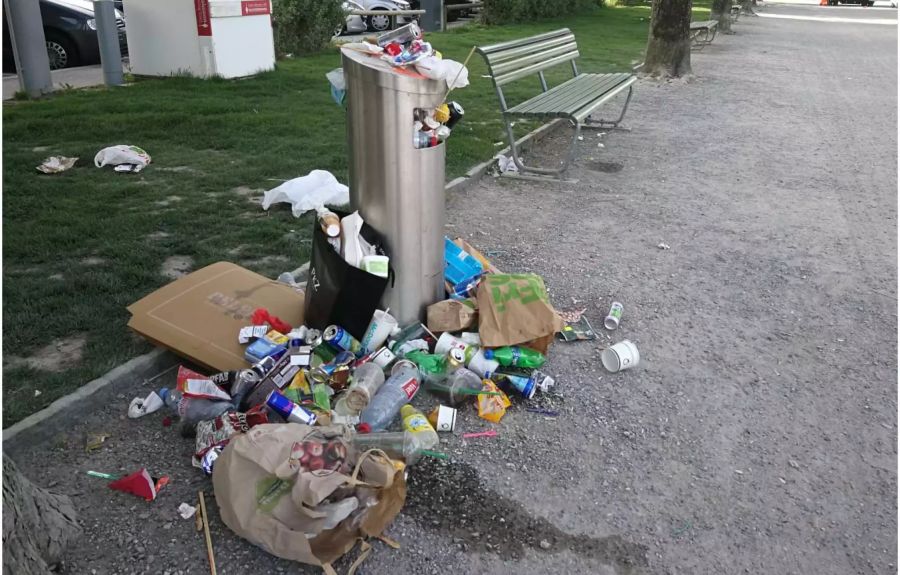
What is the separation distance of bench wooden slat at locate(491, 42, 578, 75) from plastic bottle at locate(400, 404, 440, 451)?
382 cm

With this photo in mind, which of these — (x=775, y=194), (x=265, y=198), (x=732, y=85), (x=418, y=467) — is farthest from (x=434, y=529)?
(x=732, y=85)

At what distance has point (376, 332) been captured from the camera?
3096mm

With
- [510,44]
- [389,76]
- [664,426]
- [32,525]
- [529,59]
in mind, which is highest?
[389,76]

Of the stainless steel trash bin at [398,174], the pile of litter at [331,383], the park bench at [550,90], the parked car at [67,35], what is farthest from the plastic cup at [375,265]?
the parked car at [67,35]

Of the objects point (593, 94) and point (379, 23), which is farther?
point (379, 23)

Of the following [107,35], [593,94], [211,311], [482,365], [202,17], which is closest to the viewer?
[482,365]

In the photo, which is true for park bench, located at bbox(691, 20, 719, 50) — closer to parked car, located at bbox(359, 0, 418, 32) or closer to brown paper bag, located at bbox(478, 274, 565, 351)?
parked car, located at bbox(359, 0, 418, 32)

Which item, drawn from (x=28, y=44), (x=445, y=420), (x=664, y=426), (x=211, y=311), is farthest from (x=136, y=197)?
(x=28, y=44)

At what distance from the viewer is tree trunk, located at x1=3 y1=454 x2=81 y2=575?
184 centimetres

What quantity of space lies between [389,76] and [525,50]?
163 inches

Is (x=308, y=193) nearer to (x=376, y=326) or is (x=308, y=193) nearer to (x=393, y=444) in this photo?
(x=376, y=326)

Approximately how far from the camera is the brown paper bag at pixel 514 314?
3.19 meters

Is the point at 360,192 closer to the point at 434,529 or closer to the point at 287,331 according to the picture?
the point at 287,331

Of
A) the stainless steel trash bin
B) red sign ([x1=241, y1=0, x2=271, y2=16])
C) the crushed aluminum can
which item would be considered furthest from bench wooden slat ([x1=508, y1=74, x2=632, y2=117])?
red sign ([x1=241, y1=0, x2=271, y2=16])
